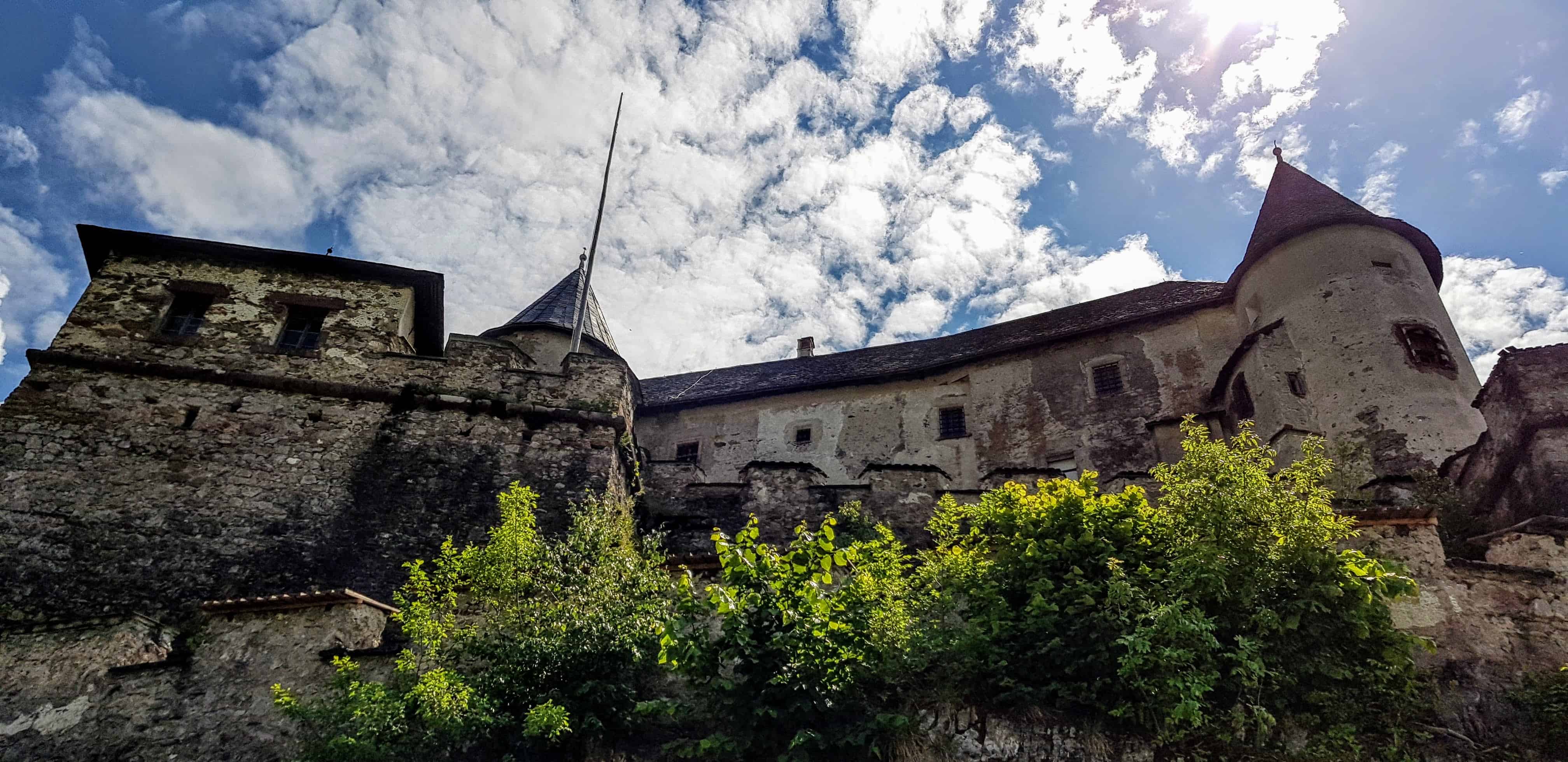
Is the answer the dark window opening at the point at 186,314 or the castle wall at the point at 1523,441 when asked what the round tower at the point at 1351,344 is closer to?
the castle wall at the point at 1523,441

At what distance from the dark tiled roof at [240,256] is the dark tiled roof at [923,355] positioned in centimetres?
973

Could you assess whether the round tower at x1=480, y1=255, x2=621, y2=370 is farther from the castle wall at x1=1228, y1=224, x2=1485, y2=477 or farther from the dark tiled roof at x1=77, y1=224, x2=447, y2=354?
the castle wall at x1=1228, y1=224, x2=1485, y2=477

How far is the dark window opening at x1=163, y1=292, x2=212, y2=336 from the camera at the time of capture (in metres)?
14.7

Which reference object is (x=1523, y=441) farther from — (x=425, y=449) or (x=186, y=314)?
(x=186, y=314)

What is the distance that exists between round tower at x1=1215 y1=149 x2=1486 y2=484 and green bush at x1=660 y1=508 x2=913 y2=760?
33.7ft

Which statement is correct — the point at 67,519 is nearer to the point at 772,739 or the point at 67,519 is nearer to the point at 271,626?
the point at 271,626

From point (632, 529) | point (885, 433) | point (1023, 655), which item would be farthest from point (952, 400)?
point (1023, 655)

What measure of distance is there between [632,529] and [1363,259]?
1456cm

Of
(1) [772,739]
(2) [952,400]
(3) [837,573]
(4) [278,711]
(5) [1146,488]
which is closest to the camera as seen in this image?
(1) [772,739]

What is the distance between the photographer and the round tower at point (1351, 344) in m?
14.9

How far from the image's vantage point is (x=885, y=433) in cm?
2239

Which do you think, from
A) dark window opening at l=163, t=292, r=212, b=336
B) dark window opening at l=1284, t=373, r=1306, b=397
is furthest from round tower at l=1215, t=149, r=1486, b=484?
dark window opening at l=163, t=292, r=212, b=336

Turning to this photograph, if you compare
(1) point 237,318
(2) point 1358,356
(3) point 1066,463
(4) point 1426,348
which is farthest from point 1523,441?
(1) point 237,318

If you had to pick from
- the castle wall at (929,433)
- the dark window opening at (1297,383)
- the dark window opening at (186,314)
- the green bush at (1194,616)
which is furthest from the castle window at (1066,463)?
the dark window opening at (186,314)
